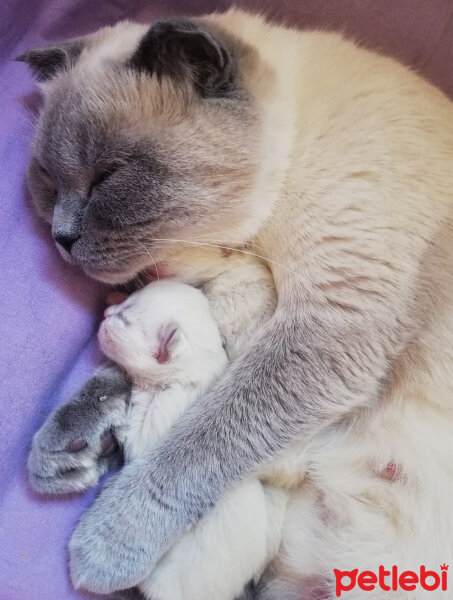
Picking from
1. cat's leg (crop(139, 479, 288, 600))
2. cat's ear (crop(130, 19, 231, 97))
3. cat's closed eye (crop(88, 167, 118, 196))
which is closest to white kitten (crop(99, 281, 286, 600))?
cat's leg (crop(139, 479, 288, 600))

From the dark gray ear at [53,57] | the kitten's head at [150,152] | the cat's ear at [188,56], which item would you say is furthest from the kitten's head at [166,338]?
the dark gray ear at [53,57]

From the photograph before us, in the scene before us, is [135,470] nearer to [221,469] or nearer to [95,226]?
[221,469]

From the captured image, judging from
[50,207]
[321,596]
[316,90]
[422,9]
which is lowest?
[321,596]

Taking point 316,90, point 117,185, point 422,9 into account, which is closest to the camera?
point 117,185

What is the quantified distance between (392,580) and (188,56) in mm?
1000

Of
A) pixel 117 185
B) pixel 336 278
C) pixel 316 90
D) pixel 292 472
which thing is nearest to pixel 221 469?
pixel 292 472

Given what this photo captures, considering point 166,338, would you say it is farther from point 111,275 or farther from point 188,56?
point 188,56

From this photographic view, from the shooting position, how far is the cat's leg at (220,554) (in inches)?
44.3

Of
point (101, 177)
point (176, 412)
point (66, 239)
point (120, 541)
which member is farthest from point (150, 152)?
point (120, 541)

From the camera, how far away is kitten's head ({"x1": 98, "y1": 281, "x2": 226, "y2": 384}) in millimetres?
1263

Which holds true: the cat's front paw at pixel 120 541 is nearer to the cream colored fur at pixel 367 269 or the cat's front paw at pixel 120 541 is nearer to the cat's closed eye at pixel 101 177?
the cream colored fur at pixel 367 269

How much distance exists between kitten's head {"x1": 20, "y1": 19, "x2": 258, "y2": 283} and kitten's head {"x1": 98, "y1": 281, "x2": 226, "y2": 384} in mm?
109

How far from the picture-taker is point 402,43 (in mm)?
1603

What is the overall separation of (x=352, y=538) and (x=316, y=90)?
34.2 inches
